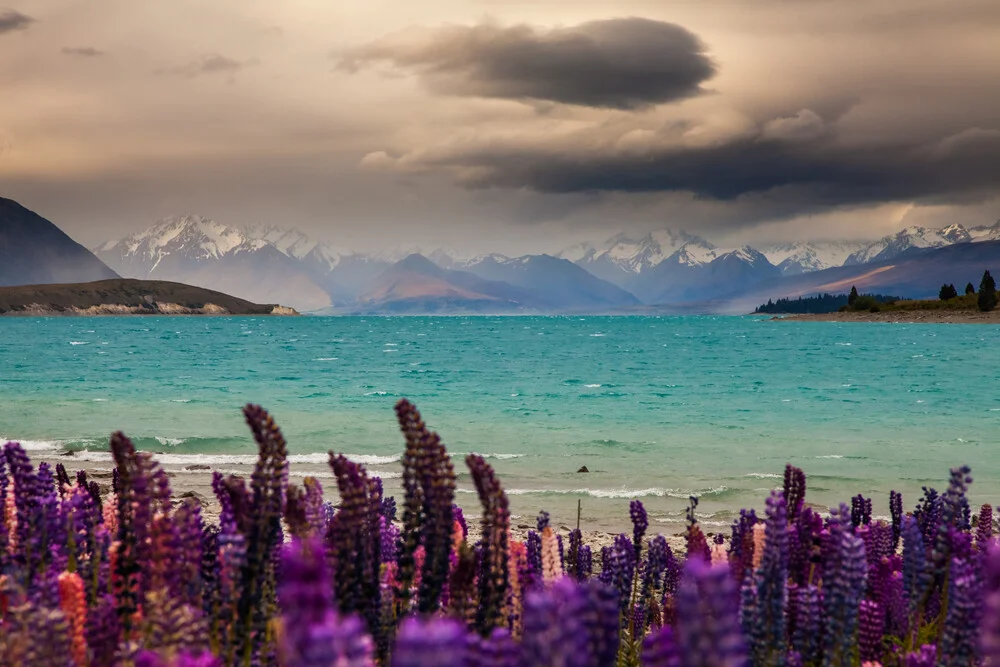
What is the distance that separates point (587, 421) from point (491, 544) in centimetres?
3676

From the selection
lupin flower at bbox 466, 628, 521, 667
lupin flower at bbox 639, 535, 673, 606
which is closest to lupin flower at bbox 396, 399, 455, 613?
lupin flower at bbox 466, 628, 521, 667

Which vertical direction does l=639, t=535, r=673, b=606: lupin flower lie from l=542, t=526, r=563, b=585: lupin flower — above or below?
below

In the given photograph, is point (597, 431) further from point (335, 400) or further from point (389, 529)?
point (389, 529)

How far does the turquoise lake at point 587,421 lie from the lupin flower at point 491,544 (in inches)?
624

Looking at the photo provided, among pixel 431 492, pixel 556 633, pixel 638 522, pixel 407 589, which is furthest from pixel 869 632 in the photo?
pixel 556 633

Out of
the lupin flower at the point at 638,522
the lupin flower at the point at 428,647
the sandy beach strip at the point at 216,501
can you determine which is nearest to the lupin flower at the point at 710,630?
the lupin flower at the point at 428,647

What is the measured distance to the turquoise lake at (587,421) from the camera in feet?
82.3

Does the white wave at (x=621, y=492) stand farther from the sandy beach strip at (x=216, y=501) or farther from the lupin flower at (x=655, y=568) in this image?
the lupin flower at (x=655, y=568)

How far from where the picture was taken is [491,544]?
13.0ft

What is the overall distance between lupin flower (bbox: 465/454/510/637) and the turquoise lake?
52.0ft

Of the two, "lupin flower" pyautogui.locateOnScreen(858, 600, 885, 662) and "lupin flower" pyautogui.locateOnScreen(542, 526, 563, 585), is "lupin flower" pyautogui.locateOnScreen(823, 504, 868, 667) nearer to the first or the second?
"lupin flower" pyautogui.locateOnScreen(858, 600, 885, 662)

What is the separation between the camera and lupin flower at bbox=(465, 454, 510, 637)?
148 inches

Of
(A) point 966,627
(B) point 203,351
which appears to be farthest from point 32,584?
(B) point 203,351

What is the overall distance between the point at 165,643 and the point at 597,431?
34228 mm
